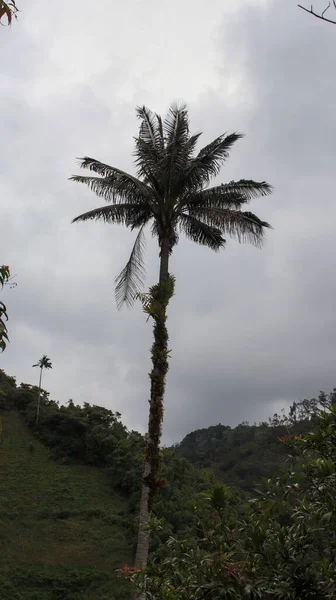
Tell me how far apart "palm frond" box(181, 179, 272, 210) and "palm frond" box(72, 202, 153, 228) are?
1.05m

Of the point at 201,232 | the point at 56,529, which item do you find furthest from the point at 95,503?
the point at 201,232

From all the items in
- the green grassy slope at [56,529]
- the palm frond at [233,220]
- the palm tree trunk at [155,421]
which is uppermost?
the palm frond at [233,220]

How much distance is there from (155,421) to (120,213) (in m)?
5.41

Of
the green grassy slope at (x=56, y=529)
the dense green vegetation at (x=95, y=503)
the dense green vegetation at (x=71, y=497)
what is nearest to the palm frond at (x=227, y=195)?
the dense green vegetation at (x=95, y=503)

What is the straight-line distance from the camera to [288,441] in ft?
12.9

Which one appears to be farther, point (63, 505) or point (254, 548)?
point (63, 505)

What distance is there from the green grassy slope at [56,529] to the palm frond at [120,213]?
61.0ft

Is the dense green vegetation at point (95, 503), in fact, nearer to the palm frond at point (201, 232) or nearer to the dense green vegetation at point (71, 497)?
the dense green vegetation at point (71, 497)

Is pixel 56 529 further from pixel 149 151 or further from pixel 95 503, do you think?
pixel 149 151

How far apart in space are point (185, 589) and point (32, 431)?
48.5 meters

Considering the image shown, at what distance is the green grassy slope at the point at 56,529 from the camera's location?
82.3ft

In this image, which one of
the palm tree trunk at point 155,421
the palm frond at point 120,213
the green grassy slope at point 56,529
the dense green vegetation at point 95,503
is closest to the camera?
the dense green vegetation at point 95,503

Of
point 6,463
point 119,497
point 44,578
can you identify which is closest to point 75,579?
point 44,578

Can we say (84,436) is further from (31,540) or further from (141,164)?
(141,164)
